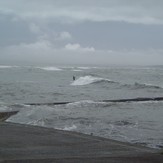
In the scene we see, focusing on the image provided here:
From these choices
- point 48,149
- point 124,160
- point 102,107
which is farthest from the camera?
point 102,107

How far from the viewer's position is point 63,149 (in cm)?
707

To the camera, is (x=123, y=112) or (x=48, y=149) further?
(x=123, y=112)

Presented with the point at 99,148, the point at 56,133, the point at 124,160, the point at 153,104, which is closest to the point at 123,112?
the point at 153,104

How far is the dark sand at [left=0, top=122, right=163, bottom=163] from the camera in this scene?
20.1 ft

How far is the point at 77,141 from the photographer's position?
8008mm

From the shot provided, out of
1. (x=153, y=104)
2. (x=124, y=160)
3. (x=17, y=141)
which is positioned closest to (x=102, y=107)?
(x=153, y=104)

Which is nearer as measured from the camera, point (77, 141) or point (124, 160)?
point (124, 160)

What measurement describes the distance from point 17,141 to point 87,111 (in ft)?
31.0

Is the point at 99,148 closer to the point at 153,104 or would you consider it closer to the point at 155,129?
the point at 155,129

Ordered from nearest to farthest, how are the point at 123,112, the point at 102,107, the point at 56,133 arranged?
the point at 56,133 < the point at 123,112 < the point at 102,107

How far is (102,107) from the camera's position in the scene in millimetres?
18484

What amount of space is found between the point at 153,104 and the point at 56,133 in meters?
12.1

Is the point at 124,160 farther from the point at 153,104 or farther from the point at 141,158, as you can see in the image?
the point at 153,104

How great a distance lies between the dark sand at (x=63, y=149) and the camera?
20.1 feet
